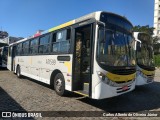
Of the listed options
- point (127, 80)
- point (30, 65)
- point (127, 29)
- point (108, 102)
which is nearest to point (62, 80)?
point (108, 102)

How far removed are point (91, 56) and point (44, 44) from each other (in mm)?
4281

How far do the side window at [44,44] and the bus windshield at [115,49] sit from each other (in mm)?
3951

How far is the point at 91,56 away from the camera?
7.22 metres

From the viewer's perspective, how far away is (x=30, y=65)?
1295 centimetres

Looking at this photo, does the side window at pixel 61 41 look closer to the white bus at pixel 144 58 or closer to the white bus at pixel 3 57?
the white bus at pixel 144 58

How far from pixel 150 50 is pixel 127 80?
4.67m

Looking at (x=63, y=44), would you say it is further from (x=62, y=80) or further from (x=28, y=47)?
(x=28, y=47)

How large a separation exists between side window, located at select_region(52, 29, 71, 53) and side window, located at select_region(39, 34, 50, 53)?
71 centimetres

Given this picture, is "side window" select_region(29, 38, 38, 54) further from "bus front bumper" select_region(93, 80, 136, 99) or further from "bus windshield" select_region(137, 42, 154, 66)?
"bus front bumper" select_region(93, 80, 136, 99)

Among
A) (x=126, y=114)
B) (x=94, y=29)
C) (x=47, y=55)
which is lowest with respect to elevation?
(x=126, y=114)

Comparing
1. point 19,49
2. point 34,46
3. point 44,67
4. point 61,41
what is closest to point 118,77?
point 61,41

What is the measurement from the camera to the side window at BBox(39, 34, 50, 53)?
10573mm

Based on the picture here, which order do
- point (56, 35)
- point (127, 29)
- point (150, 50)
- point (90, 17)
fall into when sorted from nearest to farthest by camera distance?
point (90, 17), point (127, 29), point (56, 35), point (150, 50)

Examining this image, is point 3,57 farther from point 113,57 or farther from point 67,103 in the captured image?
point 113,57
